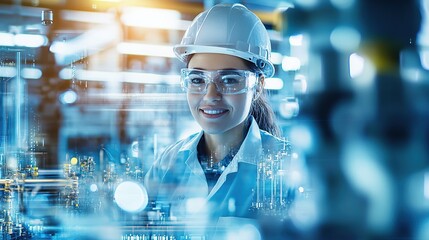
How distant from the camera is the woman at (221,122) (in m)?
1.35

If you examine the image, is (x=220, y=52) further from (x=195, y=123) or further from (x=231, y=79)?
(x=195, y=123)

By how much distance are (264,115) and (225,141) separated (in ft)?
0.51

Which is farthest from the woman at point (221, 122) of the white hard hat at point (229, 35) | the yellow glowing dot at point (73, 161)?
the yellow glowing dot at point (73, 161)

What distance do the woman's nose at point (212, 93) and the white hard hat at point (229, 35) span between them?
0.11 m

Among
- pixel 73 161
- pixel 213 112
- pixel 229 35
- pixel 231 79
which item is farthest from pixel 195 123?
pixel 73 161

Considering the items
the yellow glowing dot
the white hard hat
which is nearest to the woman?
the white hard hat

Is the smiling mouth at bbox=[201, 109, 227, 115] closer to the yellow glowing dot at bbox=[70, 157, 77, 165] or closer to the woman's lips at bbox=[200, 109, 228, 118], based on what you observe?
the woman's lips at bbox=[200, 109, 228, 118]

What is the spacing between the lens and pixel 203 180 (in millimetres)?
1427

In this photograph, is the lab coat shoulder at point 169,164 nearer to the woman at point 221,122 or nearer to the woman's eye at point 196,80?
the woman at point 221,122

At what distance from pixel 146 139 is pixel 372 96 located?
78 centimetres

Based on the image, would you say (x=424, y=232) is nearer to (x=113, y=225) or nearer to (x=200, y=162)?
(x=200, y=162)

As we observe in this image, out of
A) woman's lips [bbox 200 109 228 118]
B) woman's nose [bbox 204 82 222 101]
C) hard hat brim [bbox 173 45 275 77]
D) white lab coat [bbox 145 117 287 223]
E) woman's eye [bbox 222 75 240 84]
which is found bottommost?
white lab coat [bbox 145 117 287 223]

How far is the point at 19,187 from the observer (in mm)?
1420

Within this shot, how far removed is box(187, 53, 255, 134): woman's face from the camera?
1335 millimetres
